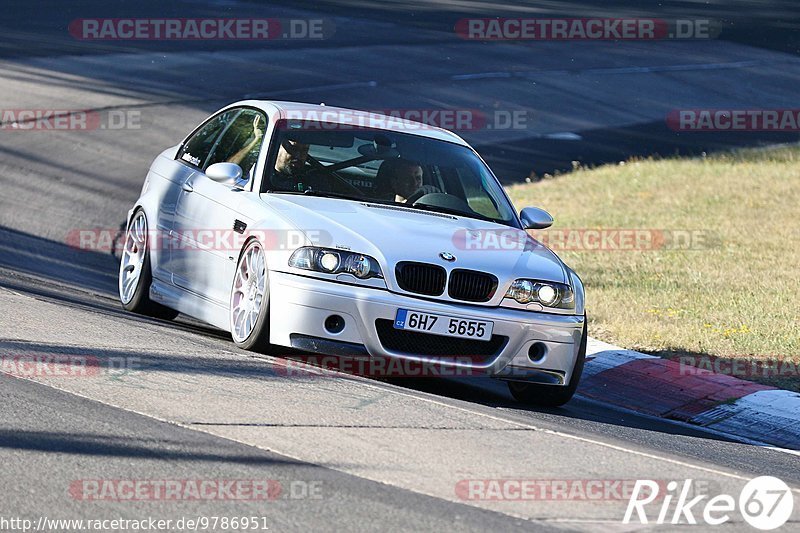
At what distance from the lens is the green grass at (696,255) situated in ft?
36.5

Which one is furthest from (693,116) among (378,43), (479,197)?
(479,197)

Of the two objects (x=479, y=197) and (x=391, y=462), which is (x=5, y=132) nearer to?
(x=479, y=197)

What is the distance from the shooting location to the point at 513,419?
7508 millimetres

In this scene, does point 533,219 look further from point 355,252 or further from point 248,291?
point 248,291

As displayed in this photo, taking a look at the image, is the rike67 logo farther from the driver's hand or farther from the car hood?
the driver's hand

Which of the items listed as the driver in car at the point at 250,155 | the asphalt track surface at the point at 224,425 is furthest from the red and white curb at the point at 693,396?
the driver in car at the point at 250,155

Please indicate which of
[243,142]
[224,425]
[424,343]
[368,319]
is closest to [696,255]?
[243,142]

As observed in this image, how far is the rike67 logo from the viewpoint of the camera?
5.70 m

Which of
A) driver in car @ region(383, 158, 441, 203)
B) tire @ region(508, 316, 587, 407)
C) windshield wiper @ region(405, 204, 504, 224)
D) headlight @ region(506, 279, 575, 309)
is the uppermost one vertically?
driver in car @ region(383, 158, 441, 203)

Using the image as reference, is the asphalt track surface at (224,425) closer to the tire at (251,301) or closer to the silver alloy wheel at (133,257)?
the tire at (251,301)

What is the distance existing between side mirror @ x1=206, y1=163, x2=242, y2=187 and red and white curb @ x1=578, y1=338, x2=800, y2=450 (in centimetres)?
284

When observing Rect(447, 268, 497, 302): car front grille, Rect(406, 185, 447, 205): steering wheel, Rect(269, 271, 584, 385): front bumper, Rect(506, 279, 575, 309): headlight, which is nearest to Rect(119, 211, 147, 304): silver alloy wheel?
Rect(406, 185, 447, 205): steering wheel

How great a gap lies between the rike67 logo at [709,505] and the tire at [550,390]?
218cm

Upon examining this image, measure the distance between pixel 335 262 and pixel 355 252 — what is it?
0.13m
